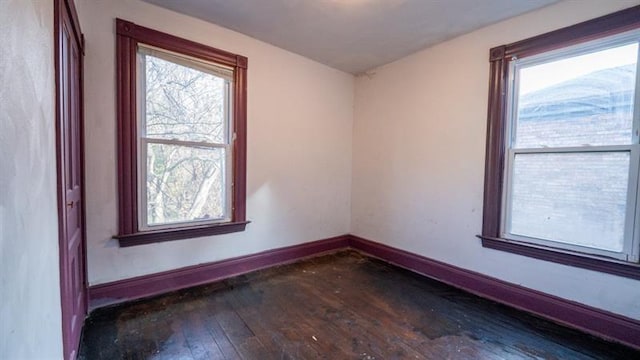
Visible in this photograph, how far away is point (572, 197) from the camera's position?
6.86 feet

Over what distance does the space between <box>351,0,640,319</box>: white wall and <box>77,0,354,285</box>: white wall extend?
44cm

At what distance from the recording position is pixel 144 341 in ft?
5.86

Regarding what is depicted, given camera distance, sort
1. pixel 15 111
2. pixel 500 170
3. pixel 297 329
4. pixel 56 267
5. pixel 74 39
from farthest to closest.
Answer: pixel 500 170
pixel 297 329
pixel 74 39
pixel 56 267
pixel 15 111

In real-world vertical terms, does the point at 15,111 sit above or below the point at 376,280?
above

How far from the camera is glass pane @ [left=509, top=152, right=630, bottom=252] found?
1.92 meters

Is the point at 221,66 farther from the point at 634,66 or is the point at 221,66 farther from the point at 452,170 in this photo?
the point at 634,66

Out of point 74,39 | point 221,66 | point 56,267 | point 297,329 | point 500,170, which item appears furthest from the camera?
point 221,66

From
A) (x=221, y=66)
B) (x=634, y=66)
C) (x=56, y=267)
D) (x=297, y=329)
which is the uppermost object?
(x=221, y=66)

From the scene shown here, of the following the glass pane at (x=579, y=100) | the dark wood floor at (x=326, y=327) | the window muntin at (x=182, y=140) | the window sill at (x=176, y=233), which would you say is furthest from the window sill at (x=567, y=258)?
the window muntin at (x=182, y=140)

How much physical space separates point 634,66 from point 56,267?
134 inches

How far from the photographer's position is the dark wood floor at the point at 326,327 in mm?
1730

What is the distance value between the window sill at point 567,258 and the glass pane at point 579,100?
31.6 inches

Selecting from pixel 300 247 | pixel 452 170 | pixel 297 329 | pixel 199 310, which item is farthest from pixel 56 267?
pixel 452 170

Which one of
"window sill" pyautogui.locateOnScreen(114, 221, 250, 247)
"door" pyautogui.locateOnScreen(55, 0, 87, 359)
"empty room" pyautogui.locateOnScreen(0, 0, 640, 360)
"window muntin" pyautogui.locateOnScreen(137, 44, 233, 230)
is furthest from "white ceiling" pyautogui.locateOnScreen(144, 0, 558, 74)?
"window sill" pyautogui.locateOnScreen(114, 221, 250, 247)
